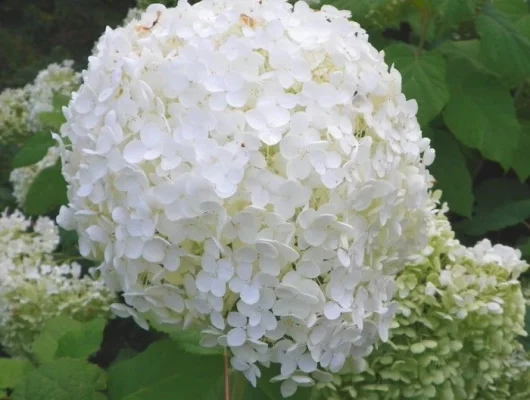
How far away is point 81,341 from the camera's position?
1476 mm

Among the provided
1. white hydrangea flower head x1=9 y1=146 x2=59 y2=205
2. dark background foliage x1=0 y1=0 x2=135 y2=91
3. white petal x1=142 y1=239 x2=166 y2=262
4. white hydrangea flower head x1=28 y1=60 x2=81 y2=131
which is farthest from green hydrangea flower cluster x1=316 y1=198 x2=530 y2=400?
dark background foliage x1=0 y1=0 x2=135 y2=91

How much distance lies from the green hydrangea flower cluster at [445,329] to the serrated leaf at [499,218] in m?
0.42

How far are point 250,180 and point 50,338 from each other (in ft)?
2.76

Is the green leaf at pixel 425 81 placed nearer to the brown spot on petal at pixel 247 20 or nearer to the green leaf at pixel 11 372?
the brown spot on petal at pixel 247 20

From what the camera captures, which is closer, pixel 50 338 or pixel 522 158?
pixel 50 338

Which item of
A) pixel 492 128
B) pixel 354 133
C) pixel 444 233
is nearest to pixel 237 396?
pixel 354 133

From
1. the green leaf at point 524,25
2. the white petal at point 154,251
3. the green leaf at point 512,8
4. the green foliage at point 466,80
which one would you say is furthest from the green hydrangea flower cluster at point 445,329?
the green leaf at point 512,8

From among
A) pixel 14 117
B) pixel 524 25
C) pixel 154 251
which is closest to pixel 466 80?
pixel 524 25

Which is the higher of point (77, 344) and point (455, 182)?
point (77, 344)

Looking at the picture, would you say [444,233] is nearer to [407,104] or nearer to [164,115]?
[407,104]

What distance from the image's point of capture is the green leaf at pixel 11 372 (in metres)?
1.42

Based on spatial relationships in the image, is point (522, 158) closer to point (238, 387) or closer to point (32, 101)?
point (238, 387)

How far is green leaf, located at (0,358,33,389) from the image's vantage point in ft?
4.67

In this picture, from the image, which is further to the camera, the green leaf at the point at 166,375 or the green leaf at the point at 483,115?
the green leaf at the point at 483,115
